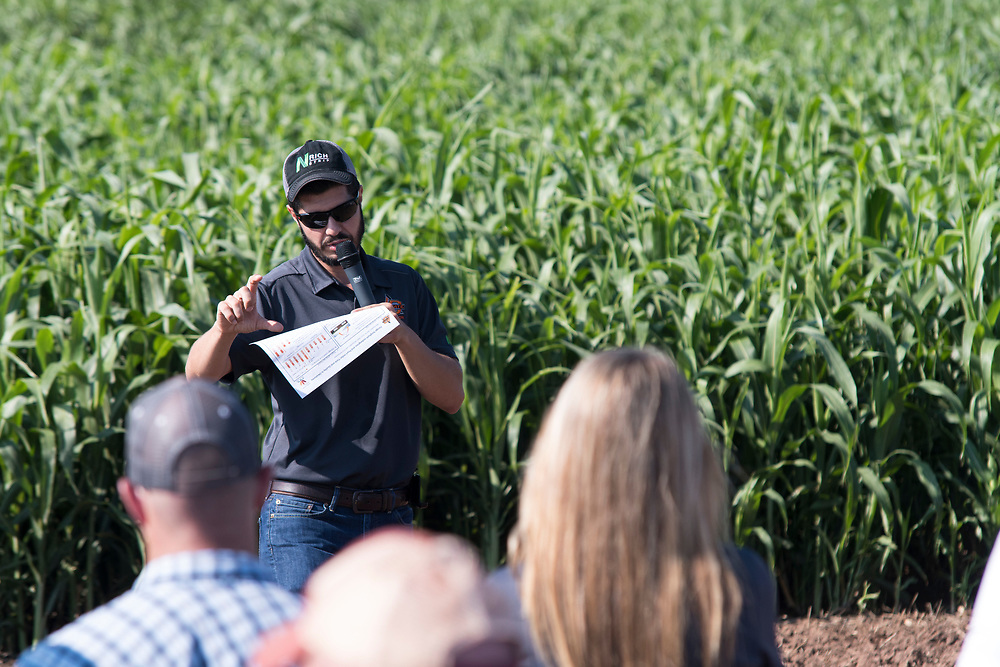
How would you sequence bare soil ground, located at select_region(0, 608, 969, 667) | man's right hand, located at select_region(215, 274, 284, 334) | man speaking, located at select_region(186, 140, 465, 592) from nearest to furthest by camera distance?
man's right hand, located at select_region(215, 274, 284, 334), man speaking, located at select_region(186, 140, 465, 592), bare soil ground, located at select_region(0, 608, 969, 667)

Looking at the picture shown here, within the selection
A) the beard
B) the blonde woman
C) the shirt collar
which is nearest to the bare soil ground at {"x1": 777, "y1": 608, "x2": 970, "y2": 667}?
the shirt collar

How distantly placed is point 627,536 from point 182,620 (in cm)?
57

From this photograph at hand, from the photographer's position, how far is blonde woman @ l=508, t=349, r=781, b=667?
1256 mm

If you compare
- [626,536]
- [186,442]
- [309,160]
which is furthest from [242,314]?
[626,536]

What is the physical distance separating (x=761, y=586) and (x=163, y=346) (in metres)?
2.51

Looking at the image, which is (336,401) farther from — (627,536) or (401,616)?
(401,616)

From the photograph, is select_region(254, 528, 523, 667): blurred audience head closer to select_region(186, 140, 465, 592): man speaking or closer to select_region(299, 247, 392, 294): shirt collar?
select_region(186, 140, 465, 592): man speaking

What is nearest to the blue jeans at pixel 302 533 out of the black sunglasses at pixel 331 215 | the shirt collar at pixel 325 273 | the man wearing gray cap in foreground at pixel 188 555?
the shirt collar at pixel 325 273

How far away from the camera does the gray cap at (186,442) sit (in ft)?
4.01

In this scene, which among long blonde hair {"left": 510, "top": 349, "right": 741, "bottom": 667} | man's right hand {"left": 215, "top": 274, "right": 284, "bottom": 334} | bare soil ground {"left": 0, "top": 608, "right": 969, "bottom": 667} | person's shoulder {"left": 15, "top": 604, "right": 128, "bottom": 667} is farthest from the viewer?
bare soil ground {"left": 0, "top": 608, "right": 969, "bottom": 667}

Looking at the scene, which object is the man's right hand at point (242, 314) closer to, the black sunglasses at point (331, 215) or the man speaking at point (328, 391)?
the man speaking at point (328, 391)

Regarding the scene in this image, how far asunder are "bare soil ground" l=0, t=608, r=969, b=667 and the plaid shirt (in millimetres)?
2489

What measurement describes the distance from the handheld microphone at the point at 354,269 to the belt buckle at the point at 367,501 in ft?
1.50

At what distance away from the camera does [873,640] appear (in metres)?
3.31
